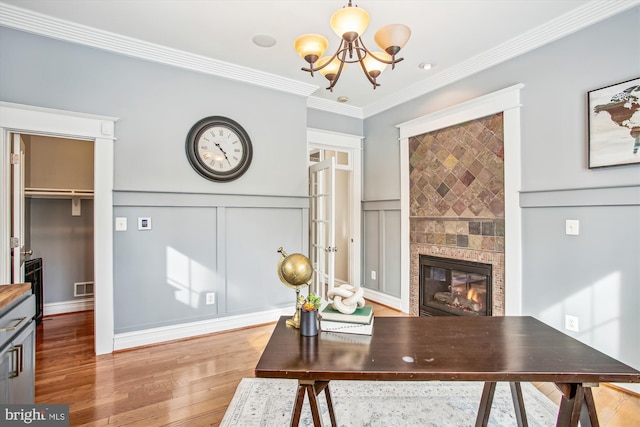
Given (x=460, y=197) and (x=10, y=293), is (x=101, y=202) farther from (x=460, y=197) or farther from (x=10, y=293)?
(x=460, y=197)

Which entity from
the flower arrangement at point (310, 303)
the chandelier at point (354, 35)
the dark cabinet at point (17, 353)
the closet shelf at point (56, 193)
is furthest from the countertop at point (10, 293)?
the closet shelf at point (56, 193)

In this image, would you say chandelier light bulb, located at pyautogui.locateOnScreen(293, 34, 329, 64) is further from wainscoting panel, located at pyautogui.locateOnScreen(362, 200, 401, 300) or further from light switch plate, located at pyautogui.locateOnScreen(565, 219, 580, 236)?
wainscoting panel, located at pyautogui.locateOnScreen(362, 200, 401, 300)

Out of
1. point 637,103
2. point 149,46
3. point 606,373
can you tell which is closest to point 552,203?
point 637,103

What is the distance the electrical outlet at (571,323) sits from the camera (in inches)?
91.9

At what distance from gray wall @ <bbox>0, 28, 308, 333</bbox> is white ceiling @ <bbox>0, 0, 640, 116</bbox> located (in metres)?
0.29

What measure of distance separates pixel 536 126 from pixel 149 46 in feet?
11.1

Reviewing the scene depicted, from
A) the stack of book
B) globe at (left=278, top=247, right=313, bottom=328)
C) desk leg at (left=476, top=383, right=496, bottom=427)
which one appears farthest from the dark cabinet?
desk leg at (left=476, top=383, right=496, bottom=427)

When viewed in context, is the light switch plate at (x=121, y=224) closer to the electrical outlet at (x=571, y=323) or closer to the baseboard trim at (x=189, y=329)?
the baseboard trim at (x=189, y=329)

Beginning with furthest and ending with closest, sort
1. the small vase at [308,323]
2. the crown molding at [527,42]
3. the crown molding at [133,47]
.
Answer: the crown molding at [133,47] < the crown molding at [527,42] < the small vase at [308,323]

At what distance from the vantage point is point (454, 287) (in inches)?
128

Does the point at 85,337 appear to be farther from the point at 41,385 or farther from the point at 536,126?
the point at 536,126

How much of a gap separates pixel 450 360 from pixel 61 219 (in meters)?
4.46

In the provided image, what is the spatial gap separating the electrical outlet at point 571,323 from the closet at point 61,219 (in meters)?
4.91

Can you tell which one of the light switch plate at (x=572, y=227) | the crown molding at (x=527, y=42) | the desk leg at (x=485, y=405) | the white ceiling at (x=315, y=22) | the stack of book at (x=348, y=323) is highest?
the white ceiling at (x=315, y=22)
